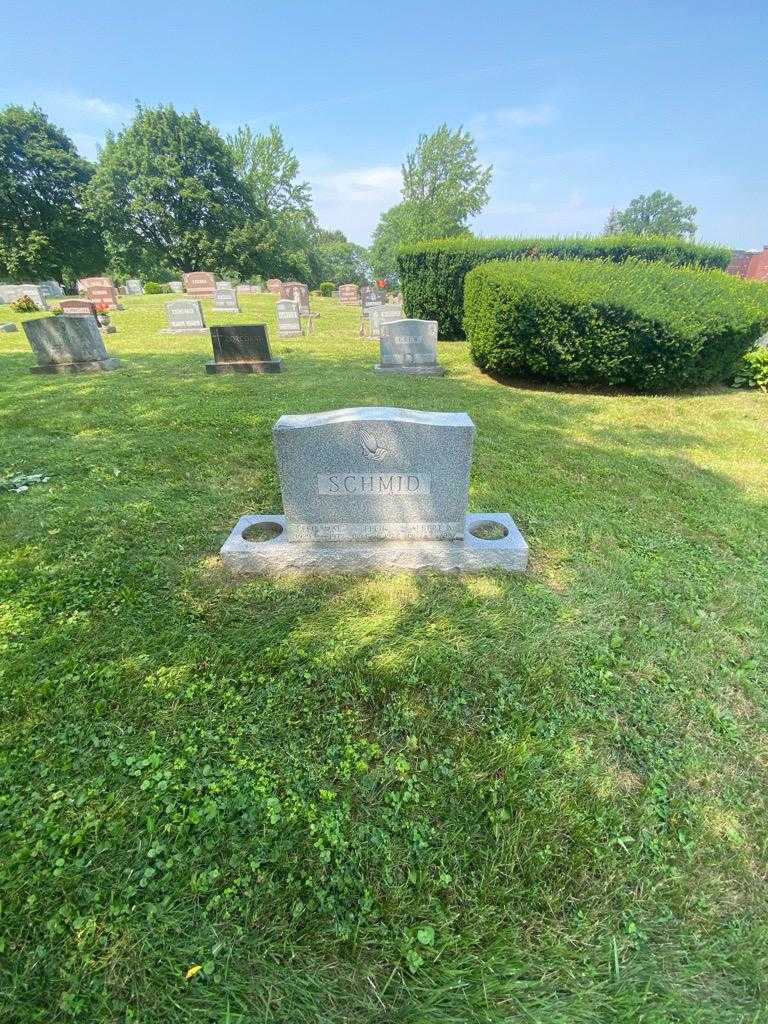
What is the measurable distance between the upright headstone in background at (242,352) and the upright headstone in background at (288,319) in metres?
5.21

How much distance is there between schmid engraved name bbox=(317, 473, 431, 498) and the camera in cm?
271

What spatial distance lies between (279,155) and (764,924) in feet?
173

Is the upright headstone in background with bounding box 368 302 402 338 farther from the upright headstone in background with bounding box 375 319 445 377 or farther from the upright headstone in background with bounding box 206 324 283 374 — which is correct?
the upright headstone in background with bounding box 206 324 283 374

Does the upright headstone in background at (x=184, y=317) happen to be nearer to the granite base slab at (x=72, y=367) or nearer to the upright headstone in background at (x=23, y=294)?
the granite base slab at (x=72, y=367)

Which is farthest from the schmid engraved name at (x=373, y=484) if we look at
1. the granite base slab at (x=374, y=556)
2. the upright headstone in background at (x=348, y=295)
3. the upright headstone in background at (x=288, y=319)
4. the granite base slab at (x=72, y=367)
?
the upright headstone in background at (x=348, y=295)

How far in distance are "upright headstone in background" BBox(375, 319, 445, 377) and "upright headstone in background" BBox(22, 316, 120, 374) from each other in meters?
5.36

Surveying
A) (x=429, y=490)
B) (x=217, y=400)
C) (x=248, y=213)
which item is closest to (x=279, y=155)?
(x=248, y=213)

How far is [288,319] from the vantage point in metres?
13.3

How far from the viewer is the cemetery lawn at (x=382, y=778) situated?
1238mm

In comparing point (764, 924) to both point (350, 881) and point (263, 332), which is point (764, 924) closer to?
point (350, 881)

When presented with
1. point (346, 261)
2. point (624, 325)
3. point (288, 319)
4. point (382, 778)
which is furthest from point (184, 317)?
point (346, 261)

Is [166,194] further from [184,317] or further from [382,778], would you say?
[382,778]

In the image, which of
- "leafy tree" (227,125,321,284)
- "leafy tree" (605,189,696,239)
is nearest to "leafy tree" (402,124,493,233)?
"leafy tree" (227,125,321,284)

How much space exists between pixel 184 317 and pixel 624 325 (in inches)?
483
